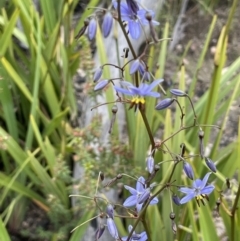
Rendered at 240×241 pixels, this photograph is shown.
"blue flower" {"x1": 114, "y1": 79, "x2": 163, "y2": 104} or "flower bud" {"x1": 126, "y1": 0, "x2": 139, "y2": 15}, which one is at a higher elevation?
"flower bud" {"x1": 126, "y1": 0, "x2": 139, "y2": 15}

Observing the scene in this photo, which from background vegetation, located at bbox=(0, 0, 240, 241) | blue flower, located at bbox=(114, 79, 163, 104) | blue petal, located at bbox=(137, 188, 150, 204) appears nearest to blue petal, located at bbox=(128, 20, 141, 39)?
blue flower, located at bbox=(114, 79, 163, 104)

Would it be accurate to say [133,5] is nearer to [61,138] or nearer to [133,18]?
[133,18]

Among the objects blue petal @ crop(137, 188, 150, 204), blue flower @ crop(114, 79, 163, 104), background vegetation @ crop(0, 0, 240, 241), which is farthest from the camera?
background vegetation @ crop(0, 0, 240, 241)

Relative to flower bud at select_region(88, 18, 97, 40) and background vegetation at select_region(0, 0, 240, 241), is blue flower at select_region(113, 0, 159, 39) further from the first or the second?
background vegetation at select_region(0, 0, 240, 241)

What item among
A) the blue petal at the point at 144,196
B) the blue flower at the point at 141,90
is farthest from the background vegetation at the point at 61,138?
the blue flower at the point at 141,90

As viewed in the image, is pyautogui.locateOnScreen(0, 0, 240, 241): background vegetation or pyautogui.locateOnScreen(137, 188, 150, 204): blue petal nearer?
pyautogui.locateOnScreen(137, 188, 150, 204): blue petal

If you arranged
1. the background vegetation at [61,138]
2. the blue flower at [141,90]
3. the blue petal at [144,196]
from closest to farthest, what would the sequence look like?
the blue flower at [141,90], the blue petal at [144,196], the background vegetation at [61,138]

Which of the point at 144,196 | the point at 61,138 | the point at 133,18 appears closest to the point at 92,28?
the point at 133,18

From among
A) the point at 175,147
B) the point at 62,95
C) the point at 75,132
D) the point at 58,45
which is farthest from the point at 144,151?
the point at 58,45

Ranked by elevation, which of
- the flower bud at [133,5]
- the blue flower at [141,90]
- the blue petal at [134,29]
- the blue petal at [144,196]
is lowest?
the blue petal at [144,196]

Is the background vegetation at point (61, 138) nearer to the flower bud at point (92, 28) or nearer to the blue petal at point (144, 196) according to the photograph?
the blue petal at point (144, 196)

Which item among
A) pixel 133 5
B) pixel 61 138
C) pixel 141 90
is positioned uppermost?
pixel 133 5
